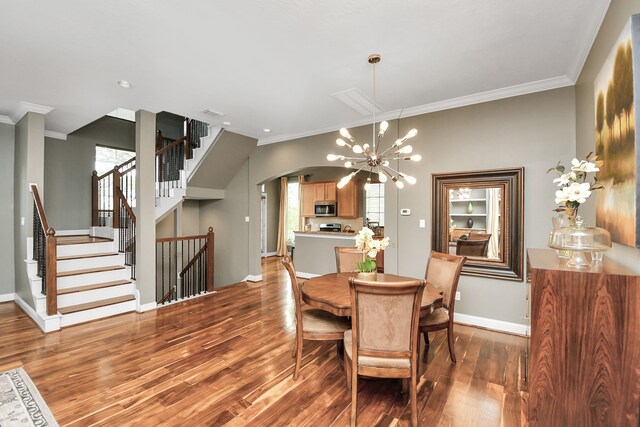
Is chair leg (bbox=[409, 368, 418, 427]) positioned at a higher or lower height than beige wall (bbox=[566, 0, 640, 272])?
lower

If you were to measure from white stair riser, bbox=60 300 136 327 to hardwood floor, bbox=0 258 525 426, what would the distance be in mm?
125

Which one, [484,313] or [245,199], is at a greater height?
[245,199]

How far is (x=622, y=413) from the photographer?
1312 millimetres

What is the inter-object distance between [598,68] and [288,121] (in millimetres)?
3551

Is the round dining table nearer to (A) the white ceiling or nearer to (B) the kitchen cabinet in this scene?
(A) the white ceiling

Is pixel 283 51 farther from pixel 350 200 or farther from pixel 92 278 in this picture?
pixel 350 200

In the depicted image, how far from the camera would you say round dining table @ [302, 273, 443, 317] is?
85.7 inches

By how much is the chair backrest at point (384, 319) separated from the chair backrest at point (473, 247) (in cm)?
224

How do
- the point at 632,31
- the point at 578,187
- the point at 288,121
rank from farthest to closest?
the point at 288,121 → the point at 578,187 → the point at 632,31

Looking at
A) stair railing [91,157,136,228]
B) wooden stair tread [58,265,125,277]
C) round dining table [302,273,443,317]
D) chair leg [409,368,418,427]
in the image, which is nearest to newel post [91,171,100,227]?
stair railing [91,157,136,228]

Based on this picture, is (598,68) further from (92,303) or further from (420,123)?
(92,303)

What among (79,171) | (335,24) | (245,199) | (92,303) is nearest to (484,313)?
(335,24)

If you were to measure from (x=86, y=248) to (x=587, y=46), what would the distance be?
20.9 ft

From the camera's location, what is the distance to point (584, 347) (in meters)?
1.37
